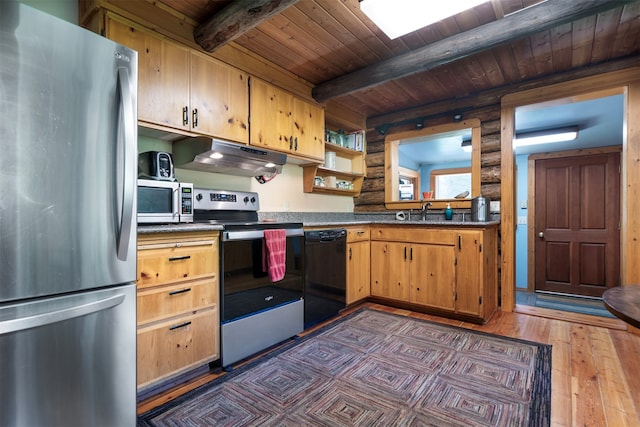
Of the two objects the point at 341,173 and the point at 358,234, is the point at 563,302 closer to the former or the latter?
the point at 358,234

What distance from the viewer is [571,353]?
227 centimetres

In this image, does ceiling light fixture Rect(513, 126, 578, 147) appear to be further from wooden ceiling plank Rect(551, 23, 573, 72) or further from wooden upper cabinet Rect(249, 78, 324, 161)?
wooden upper cabinet Rect(249, 78, 324, 161)

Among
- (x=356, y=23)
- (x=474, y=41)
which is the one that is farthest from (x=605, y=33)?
(x=356, y=23)

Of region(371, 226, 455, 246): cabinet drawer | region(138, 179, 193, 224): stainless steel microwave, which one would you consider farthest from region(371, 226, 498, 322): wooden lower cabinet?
region(138, 179, 193, 224): stainless steel microwave

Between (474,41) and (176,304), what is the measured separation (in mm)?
2696

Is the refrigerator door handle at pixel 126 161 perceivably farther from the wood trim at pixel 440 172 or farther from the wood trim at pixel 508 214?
the wood trim at pixel 440 172

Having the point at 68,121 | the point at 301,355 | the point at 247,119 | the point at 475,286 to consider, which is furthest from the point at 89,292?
the point at 475,286

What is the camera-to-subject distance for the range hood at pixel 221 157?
230 centimetres

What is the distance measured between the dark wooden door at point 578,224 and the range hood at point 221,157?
416cm

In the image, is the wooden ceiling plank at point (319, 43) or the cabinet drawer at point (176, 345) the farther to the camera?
the wooden ceiling plank at point (319, 43)

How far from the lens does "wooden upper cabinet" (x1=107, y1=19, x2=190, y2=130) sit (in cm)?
192

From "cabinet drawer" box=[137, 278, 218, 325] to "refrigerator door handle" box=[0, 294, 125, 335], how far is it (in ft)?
1.42

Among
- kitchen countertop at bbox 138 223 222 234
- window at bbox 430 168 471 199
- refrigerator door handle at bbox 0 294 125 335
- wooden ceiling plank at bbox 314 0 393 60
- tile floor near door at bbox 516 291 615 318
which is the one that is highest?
wooden ceiling plank at bbox 314 0 393 60

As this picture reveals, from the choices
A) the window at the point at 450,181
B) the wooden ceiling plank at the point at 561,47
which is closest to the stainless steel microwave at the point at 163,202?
the wooden ceiling plank at the point at 561,47
